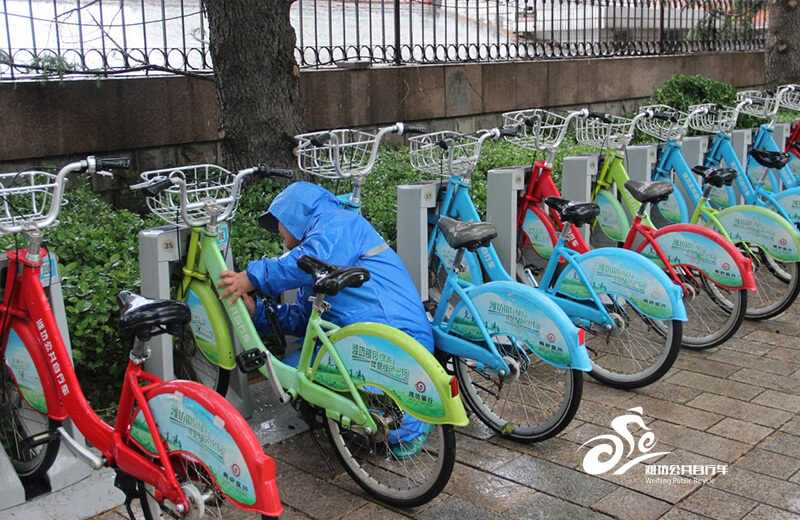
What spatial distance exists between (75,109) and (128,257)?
239 centimetres

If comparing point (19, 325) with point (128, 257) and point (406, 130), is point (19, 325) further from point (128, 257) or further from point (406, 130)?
point (406, 130)

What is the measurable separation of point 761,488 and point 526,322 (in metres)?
1.25

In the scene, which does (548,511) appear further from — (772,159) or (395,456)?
(772,159)

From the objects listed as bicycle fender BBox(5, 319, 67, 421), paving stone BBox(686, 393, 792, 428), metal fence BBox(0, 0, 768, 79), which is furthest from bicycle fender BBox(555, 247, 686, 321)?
metal fence BBox(0, 0, 768, 79)

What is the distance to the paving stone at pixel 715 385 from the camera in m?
4.95

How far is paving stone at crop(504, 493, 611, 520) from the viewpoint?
12.0 ft

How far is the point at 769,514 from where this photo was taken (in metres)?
3.66

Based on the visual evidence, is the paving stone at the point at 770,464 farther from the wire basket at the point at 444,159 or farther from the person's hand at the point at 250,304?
the person's hand at the point at 250,304

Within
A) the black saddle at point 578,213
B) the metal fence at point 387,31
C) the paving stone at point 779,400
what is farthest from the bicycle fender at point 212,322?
the metal fence at point 387,31

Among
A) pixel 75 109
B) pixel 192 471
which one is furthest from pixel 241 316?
pixel 75 109

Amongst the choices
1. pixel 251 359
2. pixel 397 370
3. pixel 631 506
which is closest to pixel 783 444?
pixel 631 506

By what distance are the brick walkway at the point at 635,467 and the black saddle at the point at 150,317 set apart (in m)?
1.11

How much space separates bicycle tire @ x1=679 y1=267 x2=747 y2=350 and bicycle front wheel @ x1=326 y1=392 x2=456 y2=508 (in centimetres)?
249

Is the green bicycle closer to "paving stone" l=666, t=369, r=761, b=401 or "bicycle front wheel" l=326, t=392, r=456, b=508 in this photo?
"bicycle front wheel" l=326, t=392, r=456, b=508
